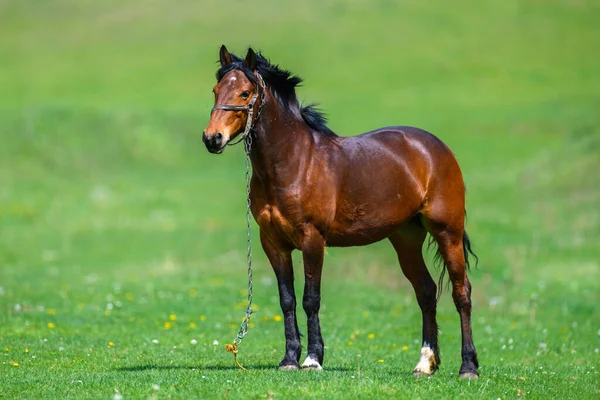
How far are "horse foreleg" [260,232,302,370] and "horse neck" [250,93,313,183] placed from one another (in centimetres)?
75

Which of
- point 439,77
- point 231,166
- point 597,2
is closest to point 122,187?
point 231,166

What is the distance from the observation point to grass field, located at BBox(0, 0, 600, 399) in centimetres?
1280

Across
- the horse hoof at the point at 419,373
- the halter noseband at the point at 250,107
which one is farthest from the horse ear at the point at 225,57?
the horse hoof at the point at 419,373

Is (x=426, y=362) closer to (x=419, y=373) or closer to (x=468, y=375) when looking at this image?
(x=419, y=373)

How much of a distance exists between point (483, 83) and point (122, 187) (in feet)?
95.1

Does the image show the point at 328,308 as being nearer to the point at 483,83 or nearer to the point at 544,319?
the point at 544,319

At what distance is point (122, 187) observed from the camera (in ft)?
136

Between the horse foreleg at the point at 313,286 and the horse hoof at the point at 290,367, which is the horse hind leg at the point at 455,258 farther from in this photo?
the horse hoof at the point at 290,367

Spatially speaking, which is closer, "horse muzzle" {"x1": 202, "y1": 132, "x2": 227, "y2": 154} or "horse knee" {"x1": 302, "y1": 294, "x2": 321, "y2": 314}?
"horse muzzle" {"x1": 202, "y1": 132, "x2": 227, "y2": 154}

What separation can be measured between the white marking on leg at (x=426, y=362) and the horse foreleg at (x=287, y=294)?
58.5 inches

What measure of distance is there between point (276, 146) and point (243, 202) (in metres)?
27.1

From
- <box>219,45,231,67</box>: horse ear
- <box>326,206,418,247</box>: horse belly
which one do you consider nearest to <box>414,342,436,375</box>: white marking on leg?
<box>326,206,418,247</box>: horse belly

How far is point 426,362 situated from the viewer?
11914 mm

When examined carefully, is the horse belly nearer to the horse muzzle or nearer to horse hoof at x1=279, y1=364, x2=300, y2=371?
horse hoof at x1=279, y1=364, x2=300, y2=371
